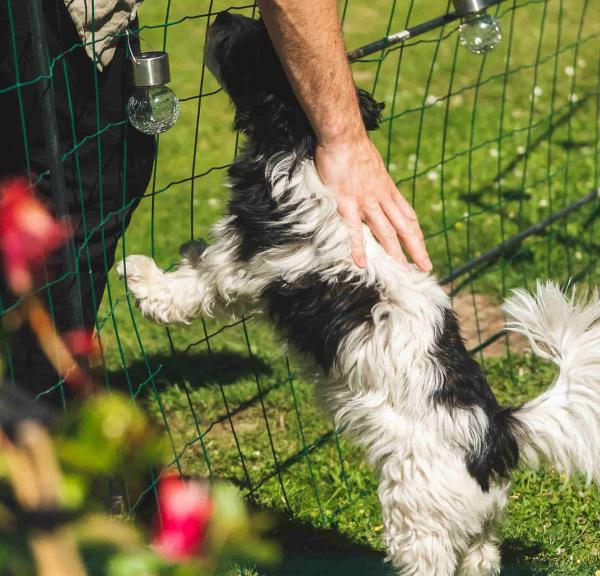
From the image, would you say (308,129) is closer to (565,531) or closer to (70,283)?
(70,283)

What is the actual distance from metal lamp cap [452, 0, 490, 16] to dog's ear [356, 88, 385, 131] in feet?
3.13

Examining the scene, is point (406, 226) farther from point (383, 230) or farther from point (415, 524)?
point (415, 524)

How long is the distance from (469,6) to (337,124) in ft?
4.38

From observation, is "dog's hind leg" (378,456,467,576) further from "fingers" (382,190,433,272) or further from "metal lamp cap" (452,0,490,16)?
"metal lamp cap" (452,0,490,16)

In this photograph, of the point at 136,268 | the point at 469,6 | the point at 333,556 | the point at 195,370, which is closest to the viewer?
the point at 136,268

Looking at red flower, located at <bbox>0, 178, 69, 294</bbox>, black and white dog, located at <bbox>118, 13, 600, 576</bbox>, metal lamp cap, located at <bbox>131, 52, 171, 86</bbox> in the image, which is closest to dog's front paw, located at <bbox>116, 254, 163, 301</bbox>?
black and white dog, located at <bbox>118, 13, 600, 576</bbox>

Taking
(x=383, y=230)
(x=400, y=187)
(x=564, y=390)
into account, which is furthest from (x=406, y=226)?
(x=400, y=187)

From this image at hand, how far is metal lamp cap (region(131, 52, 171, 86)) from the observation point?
260 cm

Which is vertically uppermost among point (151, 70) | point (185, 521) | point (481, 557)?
point (185, 521)

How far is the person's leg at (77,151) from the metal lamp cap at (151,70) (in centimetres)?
13

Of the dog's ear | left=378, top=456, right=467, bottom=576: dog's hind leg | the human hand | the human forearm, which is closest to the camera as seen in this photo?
the human forearm

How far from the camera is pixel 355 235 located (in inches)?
106

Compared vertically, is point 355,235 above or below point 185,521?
below

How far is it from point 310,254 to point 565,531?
1.49 m
